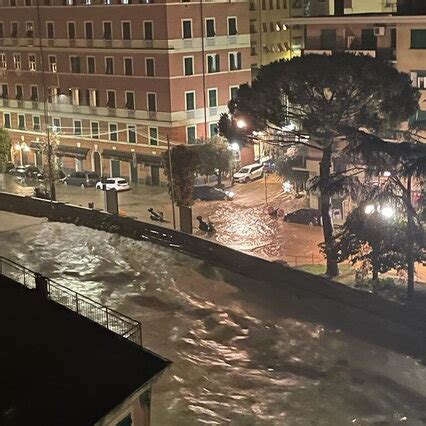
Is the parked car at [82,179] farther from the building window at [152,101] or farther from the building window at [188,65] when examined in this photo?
the building window at [188,65]

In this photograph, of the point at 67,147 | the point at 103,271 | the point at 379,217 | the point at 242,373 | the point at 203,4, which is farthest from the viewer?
the point at 67,147

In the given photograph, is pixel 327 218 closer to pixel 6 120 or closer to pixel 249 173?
pixel 249 173

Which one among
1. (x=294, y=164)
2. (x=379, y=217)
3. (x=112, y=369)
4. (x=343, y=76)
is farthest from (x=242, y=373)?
(x=294, y=164)

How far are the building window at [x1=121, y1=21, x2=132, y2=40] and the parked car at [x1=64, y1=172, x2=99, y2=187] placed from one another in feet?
28.2

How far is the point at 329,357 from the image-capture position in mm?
25656

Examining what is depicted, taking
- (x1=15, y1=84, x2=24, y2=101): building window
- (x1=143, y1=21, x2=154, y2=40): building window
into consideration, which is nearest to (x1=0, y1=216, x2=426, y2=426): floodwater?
(x1=143, y1=21, x2=154, y2=40): building window

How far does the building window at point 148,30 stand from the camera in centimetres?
4962

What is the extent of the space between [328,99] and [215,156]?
17711 mm

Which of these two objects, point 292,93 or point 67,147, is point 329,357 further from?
point 67,147

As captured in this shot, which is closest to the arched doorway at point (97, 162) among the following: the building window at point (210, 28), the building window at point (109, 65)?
the building window at point (109, 65)

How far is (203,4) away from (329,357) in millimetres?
30615

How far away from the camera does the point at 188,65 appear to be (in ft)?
166

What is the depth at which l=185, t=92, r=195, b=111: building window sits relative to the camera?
50.7 meters

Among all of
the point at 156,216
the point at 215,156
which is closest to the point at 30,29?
the point at 215,156
